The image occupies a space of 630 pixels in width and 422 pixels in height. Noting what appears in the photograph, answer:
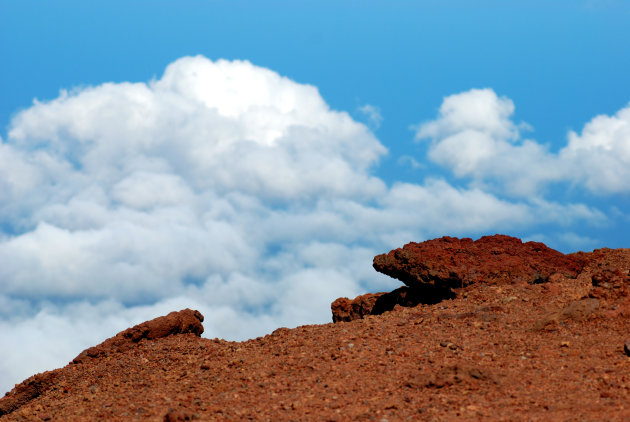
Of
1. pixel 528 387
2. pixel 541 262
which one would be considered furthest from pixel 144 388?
pixel 541 262

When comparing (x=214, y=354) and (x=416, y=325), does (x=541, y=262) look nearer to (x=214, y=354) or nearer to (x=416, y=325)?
(x=416, y=325)

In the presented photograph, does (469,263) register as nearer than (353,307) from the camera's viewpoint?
Yes

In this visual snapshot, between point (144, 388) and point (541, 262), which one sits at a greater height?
point (541, 262)

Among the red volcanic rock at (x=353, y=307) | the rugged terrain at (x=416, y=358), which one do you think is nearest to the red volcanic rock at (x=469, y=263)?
the rugged terrain at (x=416, y=358)

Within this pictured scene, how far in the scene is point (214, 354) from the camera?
51.5 ft

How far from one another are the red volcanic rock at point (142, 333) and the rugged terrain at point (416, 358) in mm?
32

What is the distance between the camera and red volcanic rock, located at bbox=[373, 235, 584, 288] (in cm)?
1758

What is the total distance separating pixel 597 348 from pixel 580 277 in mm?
5286

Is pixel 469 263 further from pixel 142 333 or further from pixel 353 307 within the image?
pixel 142 333

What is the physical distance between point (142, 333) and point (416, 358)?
299 inches

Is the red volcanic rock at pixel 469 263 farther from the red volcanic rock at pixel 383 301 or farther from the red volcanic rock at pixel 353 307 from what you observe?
the red volcanic rock at pixel 353 307

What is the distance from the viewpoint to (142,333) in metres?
17.5

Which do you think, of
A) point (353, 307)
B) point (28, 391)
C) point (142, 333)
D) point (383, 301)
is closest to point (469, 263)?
point (383, 301)

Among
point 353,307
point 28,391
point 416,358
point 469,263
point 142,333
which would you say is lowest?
point 416,358
